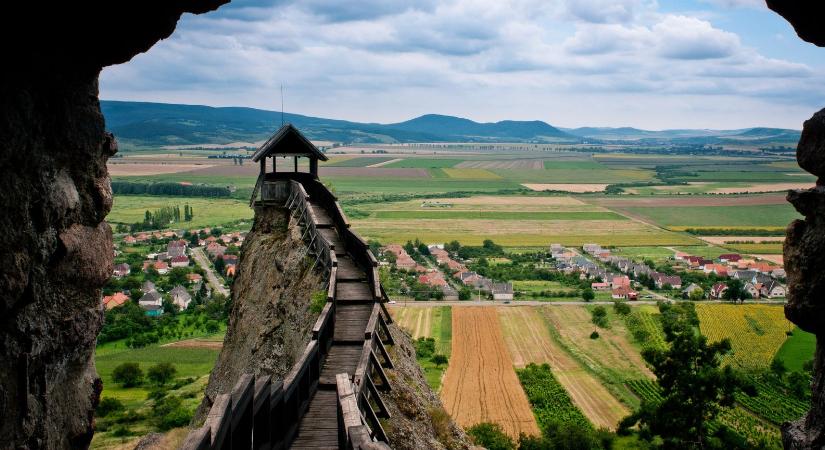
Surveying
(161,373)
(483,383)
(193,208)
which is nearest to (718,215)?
(193,208)

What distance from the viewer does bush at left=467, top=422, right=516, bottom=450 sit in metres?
34.4

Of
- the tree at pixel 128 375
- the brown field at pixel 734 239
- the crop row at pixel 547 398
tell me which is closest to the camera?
the crop row at pixel 547 398

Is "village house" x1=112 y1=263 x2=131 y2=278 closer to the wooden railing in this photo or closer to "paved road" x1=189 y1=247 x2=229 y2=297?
"paved road" x1=189 y1=247 x2=229 y2=297

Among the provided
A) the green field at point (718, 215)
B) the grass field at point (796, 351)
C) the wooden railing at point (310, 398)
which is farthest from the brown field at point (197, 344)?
the green field at point (718, 215)

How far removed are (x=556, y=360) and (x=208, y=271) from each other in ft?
161

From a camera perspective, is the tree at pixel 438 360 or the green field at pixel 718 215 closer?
the tree at pixel 438 360

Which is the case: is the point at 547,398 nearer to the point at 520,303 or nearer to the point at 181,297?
the point at 520,303

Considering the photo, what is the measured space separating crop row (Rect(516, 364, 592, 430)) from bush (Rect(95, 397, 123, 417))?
23475mm

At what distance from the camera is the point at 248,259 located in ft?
65.2

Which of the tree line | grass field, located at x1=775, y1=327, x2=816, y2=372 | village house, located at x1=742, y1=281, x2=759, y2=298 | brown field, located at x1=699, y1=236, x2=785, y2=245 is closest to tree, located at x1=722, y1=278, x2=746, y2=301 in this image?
village house, located at x1=742, y1=281, x2=759, y2=298

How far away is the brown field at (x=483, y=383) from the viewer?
40.5 meters

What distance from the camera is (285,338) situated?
14703 millimetres

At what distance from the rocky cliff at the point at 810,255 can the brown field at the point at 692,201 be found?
157 m

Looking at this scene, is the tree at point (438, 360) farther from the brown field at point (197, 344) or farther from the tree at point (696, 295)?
the tree at point (696, 295)
